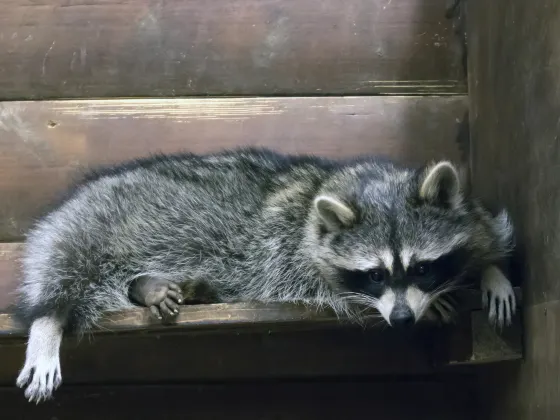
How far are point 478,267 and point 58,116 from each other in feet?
3.41

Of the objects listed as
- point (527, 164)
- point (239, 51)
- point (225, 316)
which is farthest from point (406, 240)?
point (239, 51)

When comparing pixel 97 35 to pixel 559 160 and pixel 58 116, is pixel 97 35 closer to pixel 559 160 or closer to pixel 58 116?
pixel 58 116

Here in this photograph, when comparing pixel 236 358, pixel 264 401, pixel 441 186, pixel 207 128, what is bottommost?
pixel 264 401

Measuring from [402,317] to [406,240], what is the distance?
17 cm

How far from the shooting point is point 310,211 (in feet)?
5.91

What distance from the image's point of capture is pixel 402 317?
5.00ft

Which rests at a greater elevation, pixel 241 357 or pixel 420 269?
pixel 420 269

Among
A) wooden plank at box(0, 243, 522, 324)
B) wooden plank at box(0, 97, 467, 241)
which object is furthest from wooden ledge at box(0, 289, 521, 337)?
wooden plank at box(0, 97, 467, 241)

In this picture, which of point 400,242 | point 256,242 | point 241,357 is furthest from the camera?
point 241,357

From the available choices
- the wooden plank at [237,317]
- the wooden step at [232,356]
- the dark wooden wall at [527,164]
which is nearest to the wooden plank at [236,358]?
the wooden step at [232,356]

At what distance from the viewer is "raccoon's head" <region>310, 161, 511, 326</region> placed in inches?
63.4

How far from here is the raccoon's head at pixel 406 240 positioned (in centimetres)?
161

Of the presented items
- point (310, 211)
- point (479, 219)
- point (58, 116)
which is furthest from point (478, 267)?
point (58, 116)

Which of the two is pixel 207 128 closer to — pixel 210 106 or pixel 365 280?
pixel 210 106
